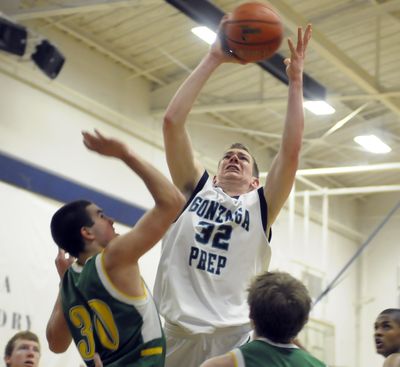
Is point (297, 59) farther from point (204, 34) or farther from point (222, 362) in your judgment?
point (204, 34)

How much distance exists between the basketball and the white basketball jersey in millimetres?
694

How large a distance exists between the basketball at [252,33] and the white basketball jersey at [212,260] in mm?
694

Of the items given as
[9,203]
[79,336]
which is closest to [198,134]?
[9,203]

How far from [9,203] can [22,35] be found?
1893 millimetres

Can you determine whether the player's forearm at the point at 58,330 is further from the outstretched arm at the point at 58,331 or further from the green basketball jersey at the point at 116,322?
the green basketball jersey at the point at 116,322

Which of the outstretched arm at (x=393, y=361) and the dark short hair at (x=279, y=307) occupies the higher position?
the dark short hair at (x=279, y=307)

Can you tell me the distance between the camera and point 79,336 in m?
3.86

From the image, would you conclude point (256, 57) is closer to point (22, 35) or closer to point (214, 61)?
point (214, 61)

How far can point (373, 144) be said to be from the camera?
16.0 metres

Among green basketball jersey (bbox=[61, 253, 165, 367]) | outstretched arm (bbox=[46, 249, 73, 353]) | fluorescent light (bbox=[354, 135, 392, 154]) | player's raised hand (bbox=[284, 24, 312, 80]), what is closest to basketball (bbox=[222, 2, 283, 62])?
player's raised hand (bbox=[284, 24, 312, 80])

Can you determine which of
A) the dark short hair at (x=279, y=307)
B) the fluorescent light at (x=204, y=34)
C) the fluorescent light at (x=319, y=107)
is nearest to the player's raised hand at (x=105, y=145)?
the dark short hair at (x=279, y=307)

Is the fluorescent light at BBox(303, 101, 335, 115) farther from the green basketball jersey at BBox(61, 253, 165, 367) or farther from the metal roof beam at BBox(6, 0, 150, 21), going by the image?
the green basketball jersey at BBox(61, 253, 165, 367)

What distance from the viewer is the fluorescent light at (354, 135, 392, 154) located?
15.8 meters

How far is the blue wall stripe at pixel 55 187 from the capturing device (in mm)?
11328
